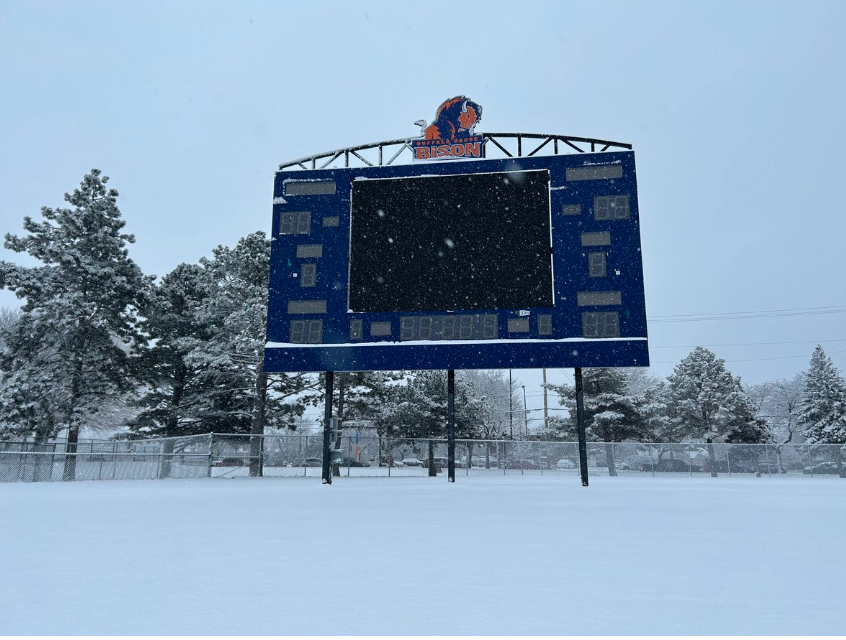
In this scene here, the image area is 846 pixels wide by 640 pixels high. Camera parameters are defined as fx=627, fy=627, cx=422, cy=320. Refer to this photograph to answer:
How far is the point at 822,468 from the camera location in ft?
106

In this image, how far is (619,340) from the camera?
20.9 metres

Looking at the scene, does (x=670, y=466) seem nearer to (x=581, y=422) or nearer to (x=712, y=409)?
(x=712, y=409)

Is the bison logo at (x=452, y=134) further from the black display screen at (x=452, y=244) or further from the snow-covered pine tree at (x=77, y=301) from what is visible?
the snow-covered pine tree at (x=77, y=301)

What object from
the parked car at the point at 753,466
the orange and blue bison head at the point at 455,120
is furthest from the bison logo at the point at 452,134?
the parked car at the point at 753,466

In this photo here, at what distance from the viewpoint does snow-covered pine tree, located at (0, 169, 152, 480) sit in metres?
26.3

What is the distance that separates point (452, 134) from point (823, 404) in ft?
110

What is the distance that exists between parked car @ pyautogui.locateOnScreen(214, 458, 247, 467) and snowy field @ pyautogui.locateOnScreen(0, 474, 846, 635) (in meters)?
17.6

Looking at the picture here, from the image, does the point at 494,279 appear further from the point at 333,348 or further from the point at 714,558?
the point at 714,558

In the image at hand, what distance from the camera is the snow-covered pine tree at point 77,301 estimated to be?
2634 cm

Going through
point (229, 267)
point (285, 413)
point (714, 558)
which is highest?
point (229, 267)

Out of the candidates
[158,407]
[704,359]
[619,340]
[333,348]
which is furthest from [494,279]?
[704,359]

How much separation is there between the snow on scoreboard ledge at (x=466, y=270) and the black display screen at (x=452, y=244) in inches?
1.5

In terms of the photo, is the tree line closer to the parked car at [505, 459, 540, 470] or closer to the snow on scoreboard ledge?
the parked car at [505, 459, 540, 470]

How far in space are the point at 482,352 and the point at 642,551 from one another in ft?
48.1
